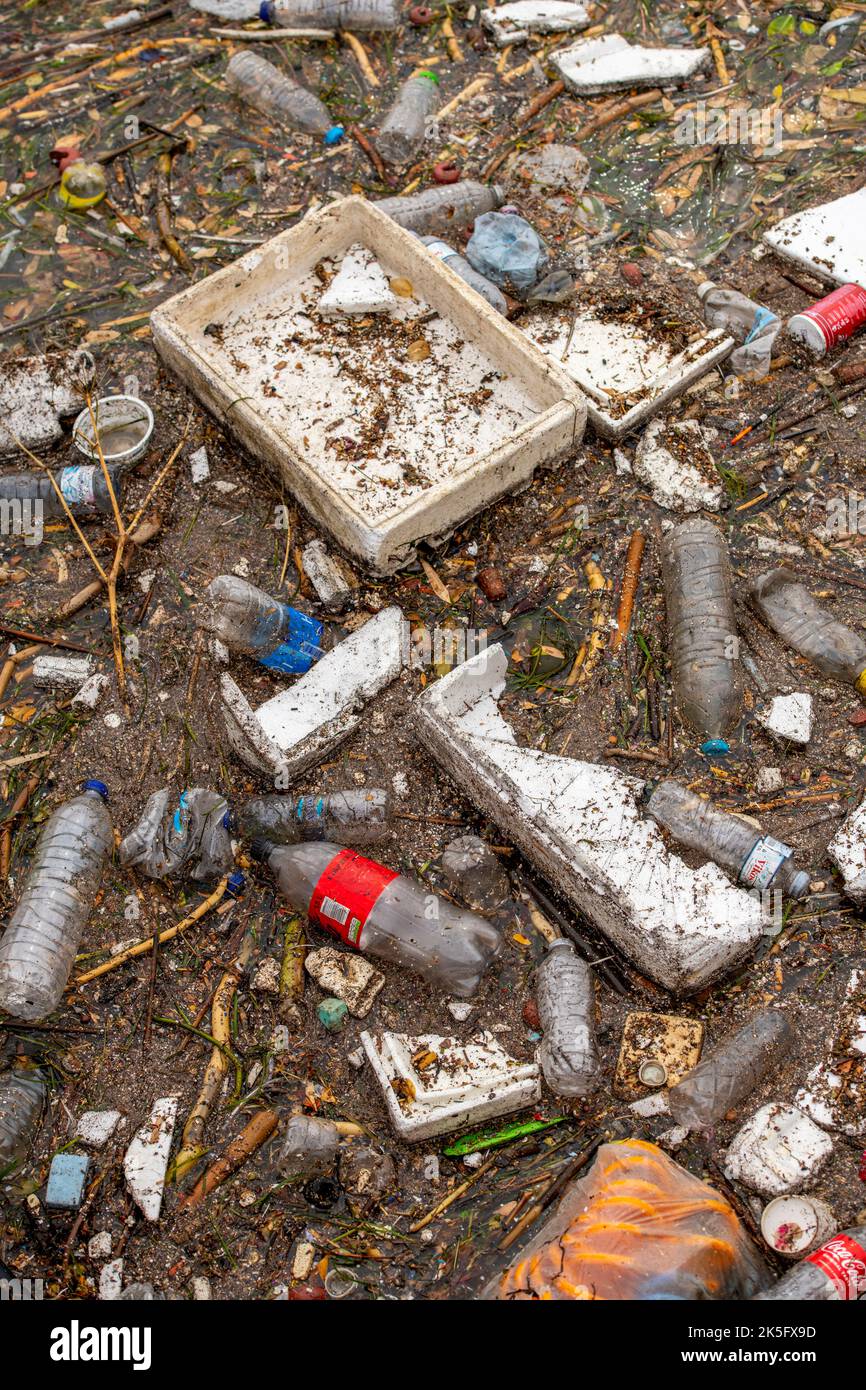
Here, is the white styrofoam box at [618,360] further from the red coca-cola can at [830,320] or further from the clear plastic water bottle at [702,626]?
the clear plastic water bottle at [702,626]

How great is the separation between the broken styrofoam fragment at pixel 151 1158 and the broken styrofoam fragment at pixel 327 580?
2005 millimetres

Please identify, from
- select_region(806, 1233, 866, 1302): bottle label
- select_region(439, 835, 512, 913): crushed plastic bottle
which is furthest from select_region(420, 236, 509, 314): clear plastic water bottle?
select_region(806, 1233, 866, 1302): bottle label

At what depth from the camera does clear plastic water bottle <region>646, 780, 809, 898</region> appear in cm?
370

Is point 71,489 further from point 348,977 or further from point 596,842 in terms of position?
point 596,842

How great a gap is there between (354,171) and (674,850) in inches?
164

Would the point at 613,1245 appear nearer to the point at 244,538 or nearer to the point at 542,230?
the point at 244,538

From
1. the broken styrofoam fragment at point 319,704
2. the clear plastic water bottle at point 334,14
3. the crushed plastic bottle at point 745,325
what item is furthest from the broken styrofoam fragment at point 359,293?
the clear plastic water bottle at point 334,14

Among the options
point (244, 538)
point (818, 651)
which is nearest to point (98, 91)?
point (244, 538)

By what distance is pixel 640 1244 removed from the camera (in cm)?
305

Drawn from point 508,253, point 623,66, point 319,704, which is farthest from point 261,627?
point 623,66

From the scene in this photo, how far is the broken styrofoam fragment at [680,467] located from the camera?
4.64 m

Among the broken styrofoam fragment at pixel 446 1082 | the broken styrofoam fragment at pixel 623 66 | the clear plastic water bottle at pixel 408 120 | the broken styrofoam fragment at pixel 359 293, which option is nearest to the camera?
the broken styrofoam fragment at pixel 446 1082

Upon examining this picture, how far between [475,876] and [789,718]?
1.33 metres

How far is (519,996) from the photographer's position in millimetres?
3715
